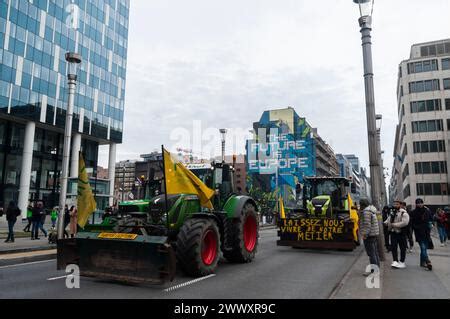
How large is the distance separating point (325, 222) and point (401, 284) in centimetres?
524

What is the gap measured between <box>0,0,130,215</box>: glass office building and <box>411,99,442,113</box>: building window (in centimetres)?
4522

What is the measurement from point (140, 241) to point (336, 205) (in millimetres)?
10066

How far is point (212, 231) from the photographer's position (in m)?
7.86

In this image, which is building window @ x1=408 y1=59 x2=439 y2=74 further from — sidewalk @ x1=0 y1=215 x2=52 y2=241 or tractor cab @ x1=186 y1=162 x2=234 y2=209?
tractor cab @ x1=186 y1=162 x2=234 y2=209

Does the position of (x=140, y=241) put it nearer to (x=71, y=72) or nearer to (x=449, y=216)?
(x=71, y=72)

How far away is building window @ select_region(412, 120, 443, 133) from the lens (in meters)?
55.3

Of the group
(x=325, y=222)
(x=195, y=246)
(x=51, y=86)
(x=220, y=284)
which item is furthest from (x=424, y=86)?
(x=195, y=246)

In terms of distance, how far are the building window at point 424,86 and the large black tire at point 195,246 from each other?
59.6 metres

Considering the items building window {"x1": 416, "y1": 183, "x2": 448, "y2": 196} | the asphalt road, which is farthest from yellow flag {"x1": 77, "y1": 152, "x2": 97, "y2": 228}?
building window {"x1": 416, "y1": 183, "x2": 448, "y2": 196}

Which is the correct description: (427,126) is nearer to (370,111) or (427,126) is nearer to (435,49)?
(435,49)

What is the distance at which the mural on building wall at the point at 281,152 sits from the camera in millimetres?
79250

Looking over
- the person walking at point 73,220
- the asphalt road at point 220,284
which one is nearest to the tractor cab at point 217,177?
the asphalt road at point 220,284

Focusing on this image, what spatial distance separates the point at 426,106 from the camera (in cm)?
5641

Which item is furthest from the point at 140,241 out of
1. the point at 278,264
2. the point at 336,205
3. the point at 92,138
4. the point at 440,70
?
the point at 440,70
